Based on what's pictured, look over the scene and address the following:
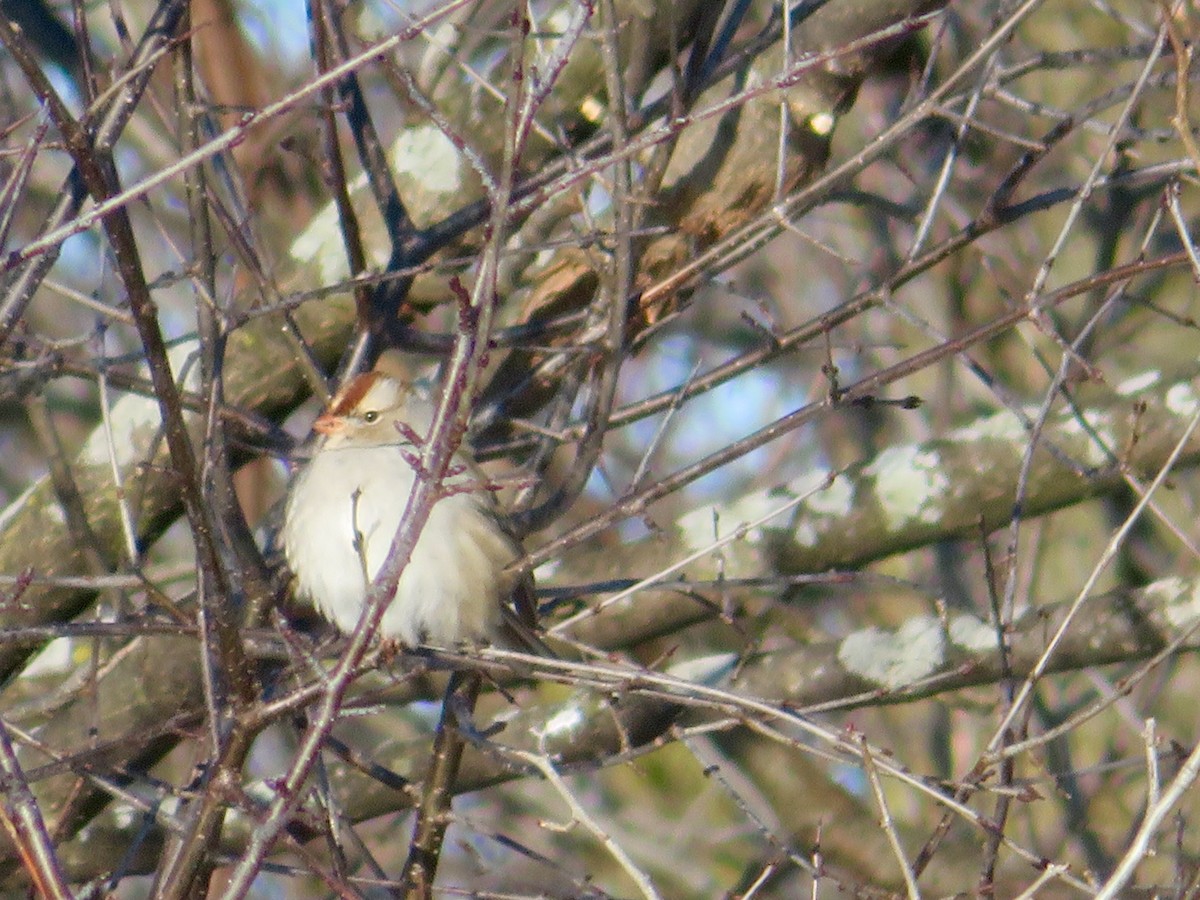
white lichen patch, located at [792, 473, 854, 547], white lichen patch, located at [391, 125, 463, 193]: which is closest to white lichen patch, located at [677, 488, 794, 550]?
white lichen patch, located at [792, 473, 854, 547]

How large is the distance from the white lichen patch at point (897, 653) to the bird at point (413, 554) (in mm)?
937

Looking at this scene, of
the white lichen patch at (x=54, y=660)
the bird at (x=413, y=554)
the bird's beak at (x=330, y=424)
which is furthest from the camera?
the white lichen patch at (x=54, y=660)

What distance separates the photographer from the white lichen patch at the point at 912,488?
4.66m

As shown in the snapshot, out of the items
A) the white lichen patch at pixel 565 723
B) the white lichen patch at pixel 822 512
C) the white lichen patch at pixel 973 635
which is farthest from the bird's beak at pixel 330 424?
the white lichen patch at pixel 973 635

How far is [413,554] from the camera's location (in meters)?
4.09

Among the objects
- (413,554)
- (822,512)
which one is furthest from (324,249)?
(822,512)

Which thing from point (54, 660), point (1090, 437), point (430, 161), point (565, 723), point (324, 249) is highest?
point (430, 161)

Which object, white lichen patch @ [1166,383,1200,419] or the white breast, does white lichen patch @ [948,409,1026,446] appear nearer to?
white lichen patch @ [1166,383,1200,419]

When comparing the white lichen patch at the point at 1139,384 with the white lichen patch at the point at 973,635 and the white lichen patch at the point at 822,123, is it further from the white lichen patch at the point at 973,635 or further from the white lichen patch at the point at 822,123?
the white lichen patch at the point at 822,123

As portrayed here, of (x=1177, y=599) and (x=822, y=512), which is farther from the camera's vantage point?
(x=822, y=512)

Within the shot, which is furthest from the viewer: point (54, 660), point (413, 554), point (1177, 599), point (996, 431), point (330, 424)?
point (54, 660)

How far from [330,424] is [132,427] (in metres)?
0.71

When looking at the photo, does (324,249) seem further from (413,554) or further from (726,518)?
(726,518)

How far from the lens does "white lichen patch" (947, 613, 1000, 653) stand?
448cm
